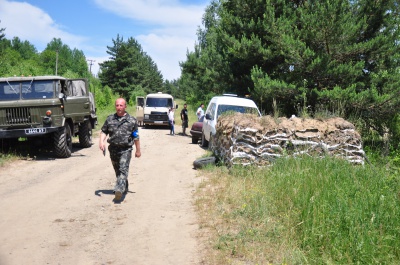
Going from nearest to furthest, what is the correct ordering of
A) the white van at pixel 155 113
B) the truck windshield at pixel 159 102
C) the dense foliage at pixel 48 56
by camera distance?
the white van at pixel 155 113 < the truck windshield at pixel 159 102 < the dense foliage at pixel 48 56

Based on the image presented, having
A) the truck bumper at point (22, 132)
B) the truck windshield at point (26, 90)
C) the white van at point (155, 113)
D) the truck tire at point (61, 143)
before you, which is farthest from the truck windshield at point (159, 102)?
the truck bumper at point (22, 132)

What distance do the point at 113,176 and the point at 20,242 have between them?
430 cm

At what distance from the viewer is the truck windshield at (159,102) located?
961 inches

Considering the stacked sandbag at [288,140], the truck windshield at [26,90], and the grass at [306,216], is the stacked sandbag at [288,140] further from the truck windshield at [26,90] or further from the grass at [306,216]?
the truck windshield at [26,90]

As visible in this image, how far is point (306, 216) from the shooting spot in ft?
15.3

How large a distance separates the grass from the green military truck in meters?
5.98

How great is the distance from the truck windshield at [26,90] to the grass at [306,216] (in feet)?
22.8

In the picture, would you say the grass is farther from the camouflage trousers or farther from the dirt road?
the camouflage trousers

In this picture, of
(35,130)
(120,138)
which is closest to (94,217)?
(120,138)

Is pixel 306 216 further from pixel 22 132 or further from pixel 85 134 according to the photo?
pixel 85 134

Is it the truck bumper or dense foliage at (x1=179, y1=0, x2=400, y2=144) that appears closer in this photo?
the truck bumper

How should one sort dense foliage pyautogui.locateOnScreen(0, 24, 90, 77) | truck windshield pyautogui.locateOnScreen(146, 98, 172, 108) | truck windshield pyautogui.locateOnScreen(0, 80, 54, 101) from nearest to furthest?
truck windshield pyautogui.locateOnScreen(0, 80, 54, 101) → truck windshield pyautogui.locateOnScreen(146, 98, 172, 108) → dense foliage pyautogui.locateOnScreen(0, 24, 90, 77)

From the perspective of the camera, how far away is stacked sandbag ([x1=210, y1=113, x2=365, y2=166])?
8.05 meters

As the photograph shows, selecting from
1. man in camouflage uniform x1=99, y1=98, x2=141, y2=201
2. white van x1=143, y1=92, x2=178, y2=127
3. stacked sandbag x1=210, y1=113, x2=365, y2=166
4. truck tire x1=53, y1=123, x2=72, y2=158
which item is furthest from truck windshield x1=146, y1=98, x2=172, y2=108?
man in camouflage uniform x1=99, y1=98, x2=141, y2=201
